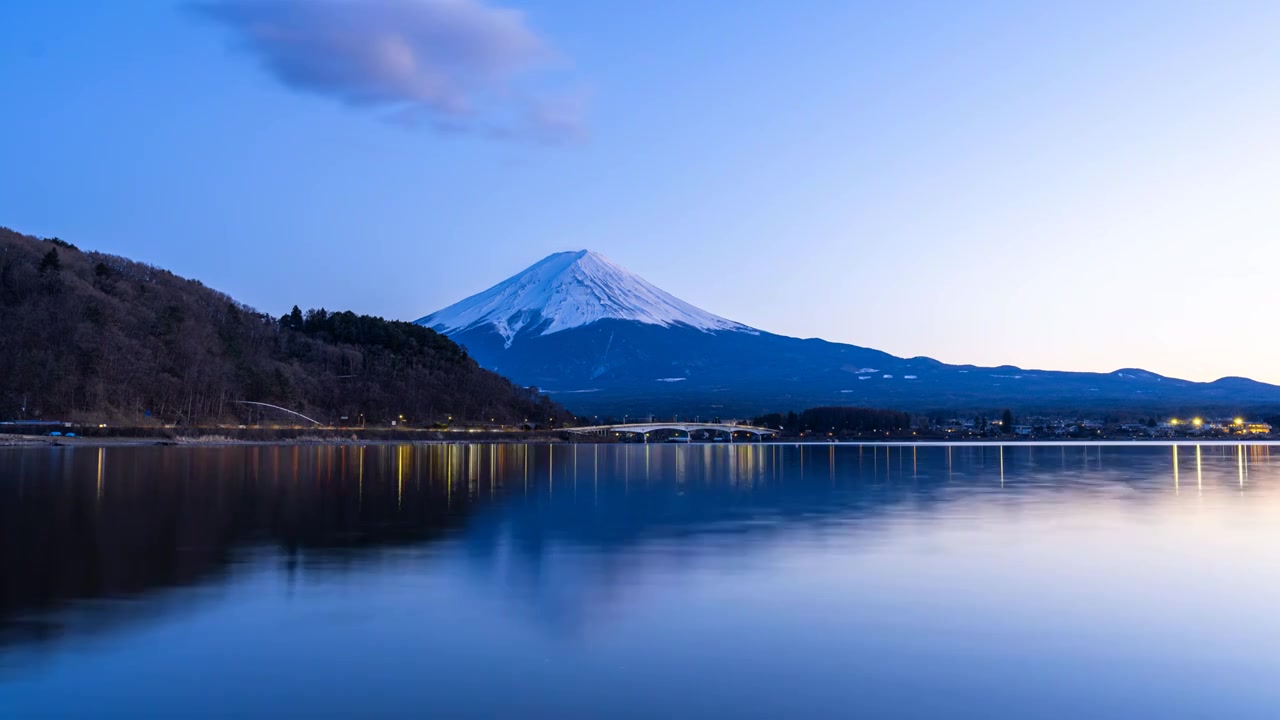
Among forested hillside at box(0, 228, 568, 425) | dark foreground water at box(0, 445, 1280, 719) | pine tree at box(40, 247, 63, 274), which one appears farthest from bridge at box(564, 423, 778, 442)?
dark foreground water at box(0, 445, 1280, 719)

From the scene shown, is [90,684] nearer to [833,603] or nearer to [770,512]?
[833,603]

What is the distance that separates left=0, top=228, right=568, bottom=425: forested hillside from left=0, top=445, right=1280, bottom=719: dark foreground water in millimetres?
84624

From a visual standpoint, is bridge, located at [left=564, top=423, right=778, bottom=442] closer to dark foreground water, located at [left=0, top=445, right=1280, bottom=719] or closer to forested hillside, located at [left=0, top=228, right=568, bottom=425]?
forested hillside, located at [left=0, top=228, right=568, bottom=425]

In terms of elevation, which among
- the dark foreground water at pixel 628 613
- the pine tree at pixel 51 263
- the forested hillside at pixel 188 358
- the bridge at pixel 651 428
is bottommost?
the dark foreground water at pixel 628 613

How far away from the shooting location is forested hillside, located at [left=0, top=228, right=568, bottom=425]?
10156 centimetres

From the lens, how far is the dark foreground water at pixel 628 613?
28.4 feet

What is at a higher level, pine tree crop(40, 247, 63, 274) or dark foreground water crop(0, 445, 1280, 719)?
pine tree crop(40, 247, 63, 274)

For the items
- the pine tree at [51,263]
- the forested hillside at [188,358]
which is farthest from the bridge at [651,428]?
the pine tree at [51,263]

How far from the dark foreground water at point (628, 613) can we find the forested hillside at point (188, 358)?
3332 inches

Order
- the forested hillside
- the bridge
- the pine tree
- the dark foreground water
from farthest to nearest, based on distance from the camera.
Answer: the bridge
the pine tree
the forested hillside
the dark foreground water

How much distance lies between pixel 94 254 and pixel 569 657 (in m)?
152

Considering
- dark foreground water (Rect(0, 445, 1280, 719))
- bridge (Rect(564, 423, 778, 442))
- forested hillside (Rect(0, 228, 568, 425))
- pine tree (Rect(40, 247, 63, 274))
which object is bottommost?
dark foreground water (Rect(0, 445, 1280, 719))

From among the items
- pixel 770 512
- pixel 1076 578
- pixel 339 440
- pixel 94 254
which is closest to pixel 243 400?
pixel 339 440

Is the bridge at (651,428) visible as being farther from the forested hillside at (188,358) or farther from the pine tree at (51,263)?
the pine tree at (51,263)
